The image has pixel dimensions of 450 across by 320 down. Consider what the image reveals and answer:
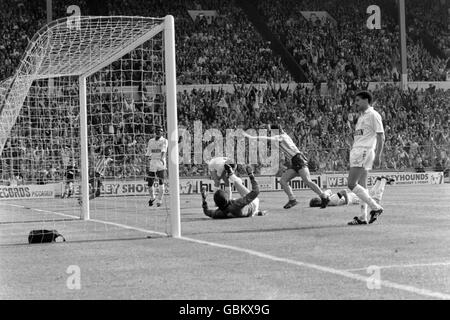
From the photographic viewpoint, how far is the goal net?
13.4m

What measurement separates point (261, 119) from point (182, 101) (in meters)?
3.87

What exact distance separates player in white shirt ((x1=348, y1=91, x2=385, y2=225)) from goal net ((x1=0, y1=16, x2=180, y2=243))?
3.20 metres

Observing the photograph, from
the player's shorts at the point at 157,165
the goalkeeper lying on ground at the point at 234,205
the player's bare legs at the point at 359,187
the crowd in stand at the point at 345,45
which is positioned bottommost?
the goalkeeper lying on ground at the point at 234,205

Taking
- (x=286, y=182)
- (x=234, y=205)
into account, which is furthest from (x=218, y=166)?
(x=286, y=182)

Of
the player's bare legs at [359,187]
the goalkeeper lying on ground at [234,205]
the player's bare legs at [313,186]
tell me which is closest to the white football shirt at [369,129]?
the player's bare legs at [359,187]

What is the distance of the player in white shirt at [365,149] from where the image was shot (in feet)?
45.9

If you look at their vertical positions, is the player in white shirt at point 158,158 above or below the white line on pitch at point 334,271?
above

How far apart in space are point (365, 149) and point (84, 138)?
6600 millimetres

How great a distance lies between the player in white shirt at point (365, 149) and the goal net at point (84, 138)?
3.20 m

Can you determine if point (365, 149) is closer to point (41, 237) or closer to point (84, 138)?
point (41, 237)

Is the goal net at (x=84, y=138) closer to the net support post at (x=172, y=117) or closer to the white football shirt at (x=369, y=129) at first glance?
the net support post at (x=172, y=117)

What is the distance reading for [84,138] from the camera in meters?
17.7

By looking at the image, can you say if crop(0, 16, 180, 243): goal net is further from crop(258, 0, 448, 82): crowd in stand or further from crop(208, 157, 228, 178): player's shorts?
crop(258, 0, 448, 82): crowd in stand
